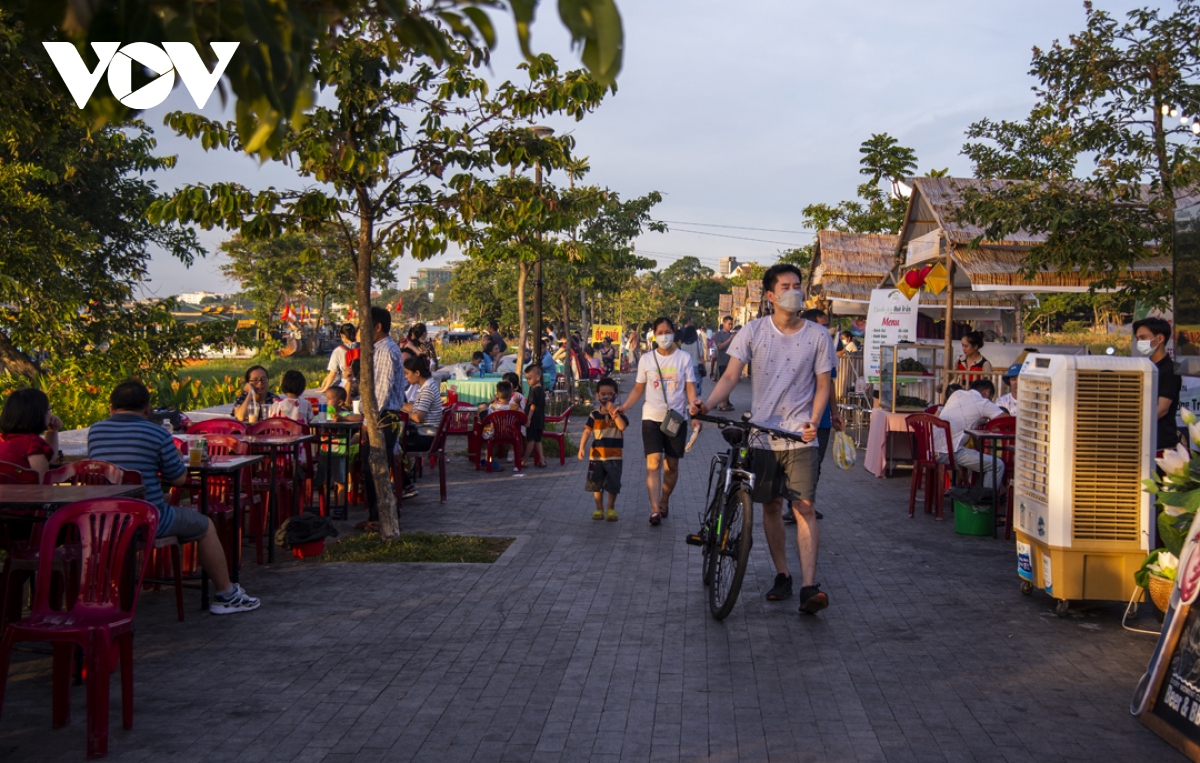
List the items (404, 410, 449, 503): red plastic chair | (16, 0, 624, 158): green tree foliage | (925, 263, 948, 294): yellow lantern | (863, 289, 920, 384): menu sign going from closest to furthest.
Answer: (16, 0, 624, 158): green tree foliage < (404, 410, 449, 503): red plastic chair < (925, 263, 948, 294): yellow lantern < (863, 289, 920, 384): menu sign

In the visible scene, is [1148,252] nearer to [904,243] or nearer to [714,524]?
[904,243]

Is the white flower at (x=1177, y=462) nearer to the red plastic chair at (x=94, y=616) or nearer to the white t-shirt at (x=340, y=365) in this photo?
the red plastic chair at (x=94, y=616)

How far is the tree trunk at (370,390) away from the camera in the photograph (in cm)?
866

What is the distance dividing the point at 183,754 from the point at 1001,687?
3.78 meters

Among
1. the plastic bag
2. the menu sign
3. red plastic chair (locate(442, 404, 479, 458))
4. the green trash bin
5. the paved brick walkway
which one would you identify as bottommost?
the paved brick walkway

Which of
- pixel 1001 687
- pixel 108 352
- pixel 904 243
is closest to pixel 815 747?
pixel 1001 687

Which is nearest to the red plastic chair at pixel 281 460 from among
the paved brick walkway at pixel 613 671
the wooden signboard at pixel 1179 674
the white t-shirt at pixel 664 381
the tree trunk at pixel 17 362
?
the paved brick walkway at pixel 613 671

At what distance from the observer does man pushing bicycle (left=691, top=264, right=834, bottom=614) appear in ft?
22.4

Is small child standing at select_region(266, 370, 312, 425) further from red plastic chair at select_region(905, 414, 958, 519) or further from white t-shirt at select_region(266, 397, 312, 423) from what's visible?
red plastic chair at select_region(905, 414, 958, 519)

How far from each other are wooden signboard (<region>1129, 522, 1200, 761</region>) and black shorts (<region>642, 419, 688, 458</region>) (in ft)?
17.7

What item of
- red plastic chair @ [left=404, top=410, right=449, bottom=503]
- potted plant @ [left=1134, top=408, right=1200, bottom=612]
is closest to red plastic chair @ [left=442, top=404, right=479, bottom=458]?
red plastic chair @ [left=404, top=410, right=449, bottom=503]

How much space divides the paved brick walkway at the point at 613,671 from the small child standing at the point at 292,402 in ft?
8.25

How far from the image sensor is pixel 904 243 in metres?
19.3

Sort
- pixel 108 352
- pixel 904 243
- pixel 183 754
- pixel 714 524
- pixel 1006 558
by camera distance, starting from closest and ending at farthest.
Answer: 1. pixel 183 754
2. pixel 714 524
3. pixel 1006 558
4. pixel 108 352
5. pixel 904 243
